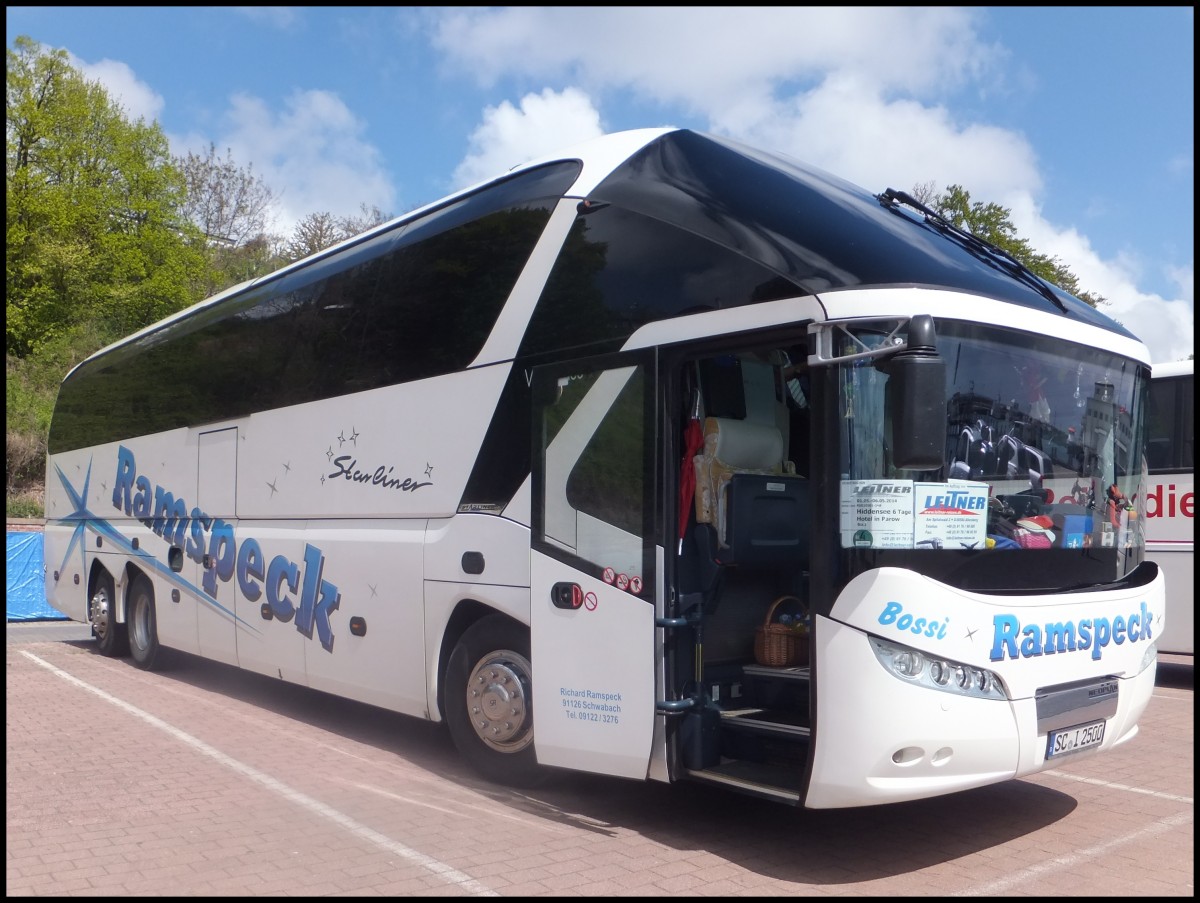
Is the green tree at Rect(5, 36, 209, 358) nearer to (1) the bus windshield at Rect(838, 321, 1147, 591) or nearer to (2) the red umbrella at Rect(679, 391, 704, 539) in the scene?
(2) the red umbrella at Rect(679, 391, 704, 539)

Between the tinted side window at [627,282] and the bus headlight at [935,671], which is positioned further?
the tinted side window at [627,282]

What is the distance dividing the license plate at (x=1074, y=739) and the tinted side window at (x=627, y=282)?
8.51 ft

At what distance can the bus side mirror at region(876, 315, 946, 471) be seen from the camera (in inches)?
191

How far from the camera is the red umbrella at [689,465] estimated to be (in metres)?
5.97

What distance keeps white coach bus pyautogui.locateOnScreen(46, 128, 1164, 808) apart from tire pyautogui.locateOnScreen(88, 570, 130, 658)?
21.1 feet

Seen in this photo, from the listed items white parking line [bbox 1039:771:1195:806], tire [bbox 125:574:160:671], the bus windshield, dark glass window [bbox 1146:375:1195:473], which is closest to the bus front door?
the bus windshield

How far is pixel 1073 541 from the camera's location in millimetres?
5906

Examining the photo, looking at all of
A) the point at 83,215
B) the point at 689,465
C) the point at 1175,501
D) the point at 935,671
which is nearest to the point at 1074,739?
the point at 935,671

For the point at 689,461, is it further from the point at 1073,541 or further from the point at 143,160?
the point at 143,160

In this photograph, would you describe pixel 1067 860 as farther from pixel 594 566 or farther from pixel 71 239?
pixel 71 239

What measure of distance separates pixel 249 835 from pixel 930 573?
3969 millimetres

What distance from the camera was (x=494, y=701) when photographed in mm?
7012

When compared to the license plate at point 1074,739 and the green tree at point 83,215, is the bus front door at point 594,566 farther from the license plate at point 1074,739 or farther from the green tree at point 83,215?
the green tree at point 83,215

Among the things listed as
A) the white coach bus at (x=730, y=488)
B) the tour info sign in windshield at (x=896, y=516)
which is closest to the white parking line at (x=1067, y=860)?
the white coach bus at (x=730, y=488)
